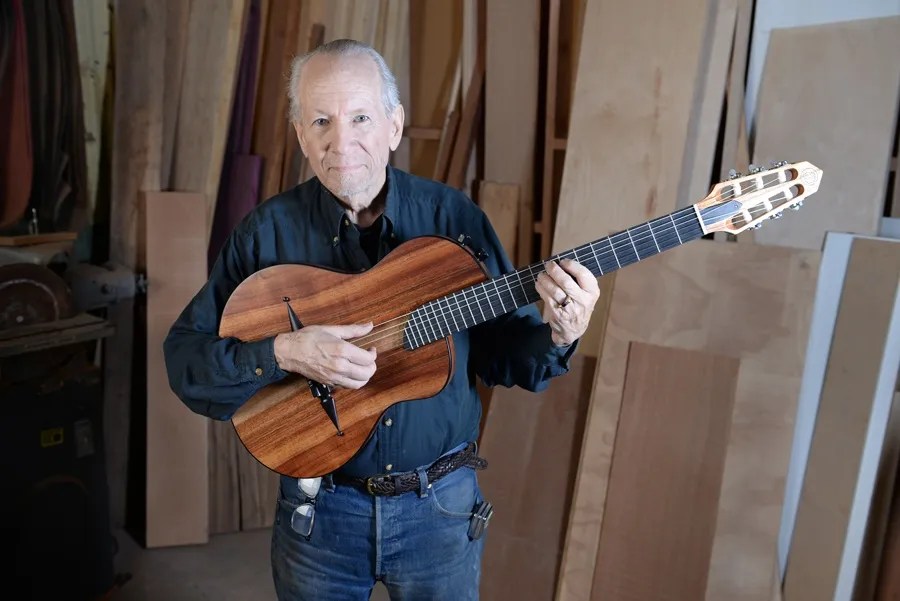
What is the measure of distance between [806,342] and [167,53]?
250cm

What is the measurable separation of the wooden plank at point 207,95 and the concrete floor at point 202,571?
1299 millimetres

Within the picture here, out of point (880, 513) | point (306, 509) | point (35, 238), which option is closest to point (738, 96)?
point (880, 513)

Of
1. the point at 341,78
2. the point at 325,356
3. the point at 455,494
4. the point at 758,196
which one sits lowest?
the point at 455,494

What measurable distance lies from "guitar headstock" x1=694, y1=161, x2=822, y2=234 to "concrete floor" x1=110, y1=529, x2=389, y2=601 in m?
2.12

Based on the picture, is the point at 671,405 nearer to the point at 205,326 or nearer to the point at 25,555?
the point at 205,326

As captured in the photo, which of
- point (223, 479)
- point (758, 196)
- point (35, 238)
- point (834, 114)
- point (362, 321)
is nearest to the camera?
point (758, 196)

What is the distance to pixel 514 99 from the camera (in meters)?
2.95

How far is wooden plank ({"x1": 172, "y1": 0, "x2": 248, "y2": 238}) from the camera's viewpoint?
10.2ft

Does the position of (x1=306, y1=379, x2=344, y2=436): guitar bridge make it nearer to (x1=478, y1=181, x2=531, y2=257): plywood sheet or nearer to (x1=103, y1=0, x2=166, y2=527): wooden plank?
(x1=478, y1=181, x2=531, y2=257): plywood sheet

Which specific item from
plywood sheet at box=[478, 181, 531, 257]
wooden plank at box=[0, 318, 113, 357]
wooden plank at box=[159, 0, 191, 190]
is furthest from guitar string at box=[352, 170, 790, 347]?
wooden plank at box=[159, 0, 191, 190]

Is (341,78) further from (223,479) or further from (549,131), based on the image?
(223,479)

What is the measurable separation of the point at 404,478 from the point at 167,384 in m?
1.88

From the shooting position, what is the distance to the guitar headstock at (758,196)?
1.30 metres

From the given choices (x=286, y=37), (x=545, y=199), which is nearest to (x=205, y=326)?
(x=545, y=199)
